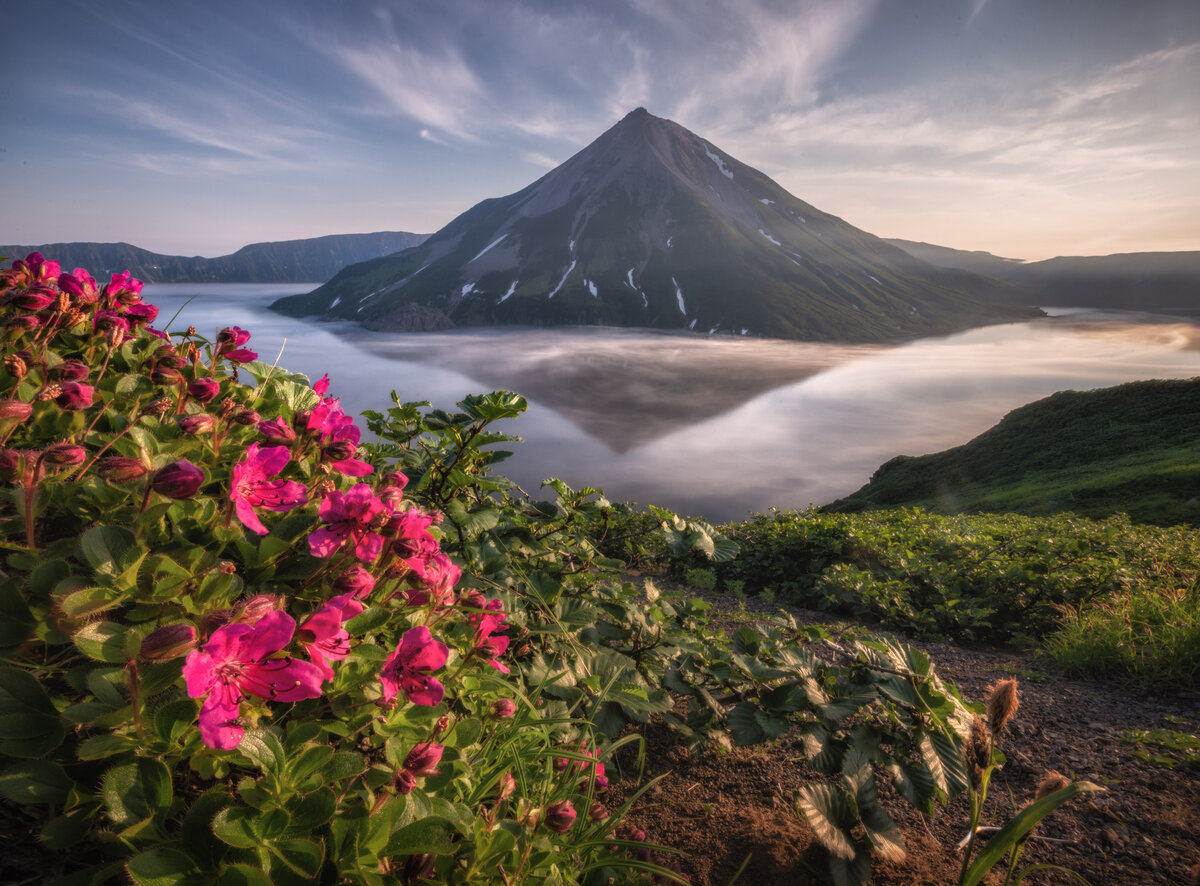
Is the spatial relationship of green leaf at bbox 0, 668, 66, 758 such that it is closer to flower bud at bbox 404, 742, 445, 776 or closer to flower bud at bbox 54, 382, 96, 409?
flower bud at bbox 404, 742, 445, 776

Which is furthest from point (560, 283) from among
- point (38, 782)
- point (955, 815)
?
point (38, 782)

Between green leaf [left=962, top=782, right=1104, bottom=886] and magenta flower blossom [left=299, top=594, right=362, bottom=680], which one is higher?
magenta flower blossom [left=299, top=594, right=362, bottom=680]

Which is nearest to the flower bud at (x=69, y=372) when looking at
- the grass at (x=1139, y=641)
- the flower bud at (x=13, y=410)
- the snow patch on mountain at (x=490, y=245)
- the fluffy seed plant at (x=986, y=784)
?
the flower bud at (x=13, y=410)

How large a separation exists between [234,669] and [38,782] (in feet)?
0.99

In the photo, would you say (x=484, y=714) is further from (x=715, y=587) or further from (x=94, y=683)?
(x=715, y=587)

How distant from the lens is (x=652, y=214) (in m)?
170

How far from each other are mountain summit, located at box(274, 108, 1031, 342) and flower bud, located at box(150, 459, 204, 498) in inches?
5721

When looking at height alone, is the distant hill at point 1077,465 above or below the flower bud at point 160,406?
below

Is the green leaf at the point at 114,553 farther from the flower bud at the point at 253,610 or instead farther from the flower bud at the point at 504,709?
the flower bud at the point at 504,709

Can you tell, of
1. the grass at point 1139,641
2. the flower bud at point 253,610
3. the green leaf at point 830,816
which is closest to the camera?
the flower bud at point 253,610

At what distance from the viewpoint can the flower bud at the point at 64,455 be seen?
1.03 metres

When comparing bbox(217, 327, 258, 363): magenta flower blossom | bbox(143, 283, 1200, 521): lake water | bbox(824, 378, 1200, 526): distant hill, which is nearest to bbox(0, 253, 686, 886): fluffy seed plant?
bbox(217, 327, 258, 363): magenta flower blossom

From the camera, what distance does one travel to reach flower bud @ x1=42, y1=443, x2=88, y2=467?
1030 millimetres

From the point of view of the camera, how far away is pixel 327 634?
0.95 metres
